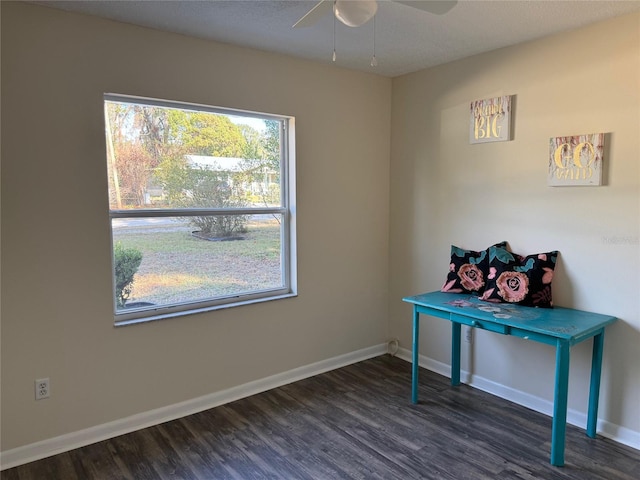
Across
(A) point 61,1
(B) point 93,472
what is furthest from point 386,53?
(B) point 93,472

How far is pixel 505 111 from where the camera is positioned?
302 centimetres

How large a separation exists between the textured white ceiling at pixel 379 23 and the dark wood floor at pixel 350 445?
2.42 m

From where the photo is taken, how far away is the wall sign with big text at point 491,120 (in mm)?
3025

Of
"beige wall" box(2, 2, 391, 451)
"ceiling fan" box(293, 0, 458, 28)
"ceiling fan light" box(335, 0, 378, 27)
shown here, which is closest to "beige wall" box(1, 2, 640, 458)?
"beige wall" box(2, 2, 391, 451)

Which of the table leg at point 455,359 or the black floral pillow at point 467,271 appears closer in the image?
the black floral pillow at point 467,271

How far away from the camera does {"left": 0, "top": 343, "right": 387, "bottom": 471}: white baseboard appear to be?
241cm

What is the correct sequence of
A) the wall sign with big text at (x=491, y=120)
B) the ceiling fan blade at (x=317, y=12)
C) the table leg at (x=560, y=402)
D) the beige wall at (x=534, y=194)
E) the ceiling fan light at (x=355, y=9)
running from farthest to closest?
the wall sign with big text at (x=491, y=120) < the beige wall at (x=534, y=194) < the table leg at (x=560, y=402) < the ceiling fan blade at (x=317, y=12) < the ceiling fan light at (x=355, y=9)

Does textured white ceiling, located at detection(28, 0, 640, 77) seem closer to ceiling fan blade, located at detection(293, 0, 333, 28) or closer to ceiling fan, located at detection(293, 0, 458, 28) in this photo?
ceiling fan blade, located at detection(293, 0, 333, 28)

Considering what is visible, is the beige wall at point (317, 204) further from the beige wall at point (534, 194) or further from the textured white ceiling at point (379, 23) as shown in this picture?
the textured white ceiling at point (379, 23)

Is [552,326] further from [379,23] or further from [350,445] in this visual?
[379,23]

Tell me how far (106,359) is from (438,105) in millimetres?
2945

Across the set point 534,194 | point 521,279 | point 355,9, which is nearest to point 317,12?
point 355,9

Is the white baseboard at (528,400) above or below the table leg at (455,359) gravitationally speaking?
below

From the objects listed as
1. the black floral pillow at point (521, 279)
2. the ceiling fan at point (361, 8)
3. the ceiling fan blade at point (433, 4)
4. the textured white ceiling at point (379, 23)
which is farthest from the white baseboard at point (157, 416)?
the ceiling fan blade at point (433, 4)
